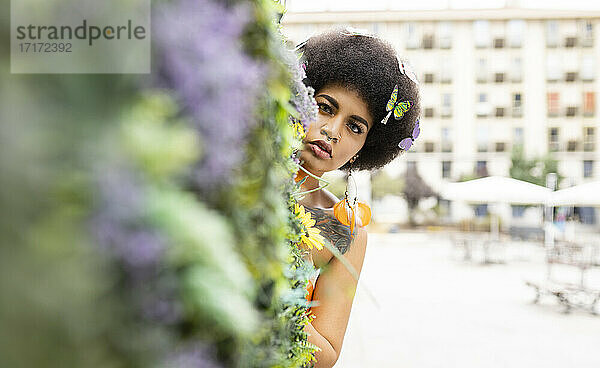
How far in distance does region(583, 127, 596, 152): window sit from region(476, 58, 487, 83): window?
6.00 m

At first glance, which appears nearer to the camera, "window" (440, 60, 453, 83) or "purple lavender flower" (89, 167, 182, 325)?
"purple lavender flower" (89, 167, 182, 325)

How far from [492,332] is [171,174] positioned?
7242 millimetres

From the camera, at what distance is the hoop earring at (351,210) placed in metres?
1.14

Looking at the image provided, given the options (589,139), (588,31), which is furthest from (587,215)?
(588,31)

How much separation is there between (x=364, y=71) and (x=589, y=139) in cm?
2990

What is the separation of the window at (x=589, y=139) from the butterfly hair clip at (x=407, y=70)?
29442mm

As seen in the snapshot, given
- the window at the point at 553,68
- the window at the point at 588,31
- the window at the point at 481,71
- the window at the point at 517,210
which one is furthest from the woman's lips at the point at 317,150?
the window at the point at 588,31

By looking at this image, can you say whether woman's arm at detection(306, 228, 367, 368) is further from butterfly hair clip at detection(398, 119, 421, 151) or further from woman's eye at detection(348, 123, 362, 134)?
butterfly hair clip at detection(398, 119, 421, 151)

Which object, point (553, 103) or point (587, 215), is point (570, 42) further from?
point (587, 215)

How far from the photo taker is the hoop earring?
3.75 feet

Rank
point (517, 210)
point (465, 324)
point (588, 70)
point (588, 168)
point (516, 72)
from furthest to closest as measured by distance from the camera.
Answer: point (517, 210), point (516, 72), point (588, 168), point (588, 70), point (465, 324)

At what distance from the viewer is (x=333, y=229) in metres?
1.12

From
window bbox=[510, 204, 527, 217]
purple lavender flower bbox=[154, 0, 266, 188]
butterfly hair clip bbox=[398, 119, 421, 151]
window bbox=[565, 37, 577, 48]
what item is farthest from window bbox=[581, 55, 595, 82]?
purple lavender flower bbox=[154, 0, 266, 188]

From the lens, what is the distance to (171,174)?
0.68ft
